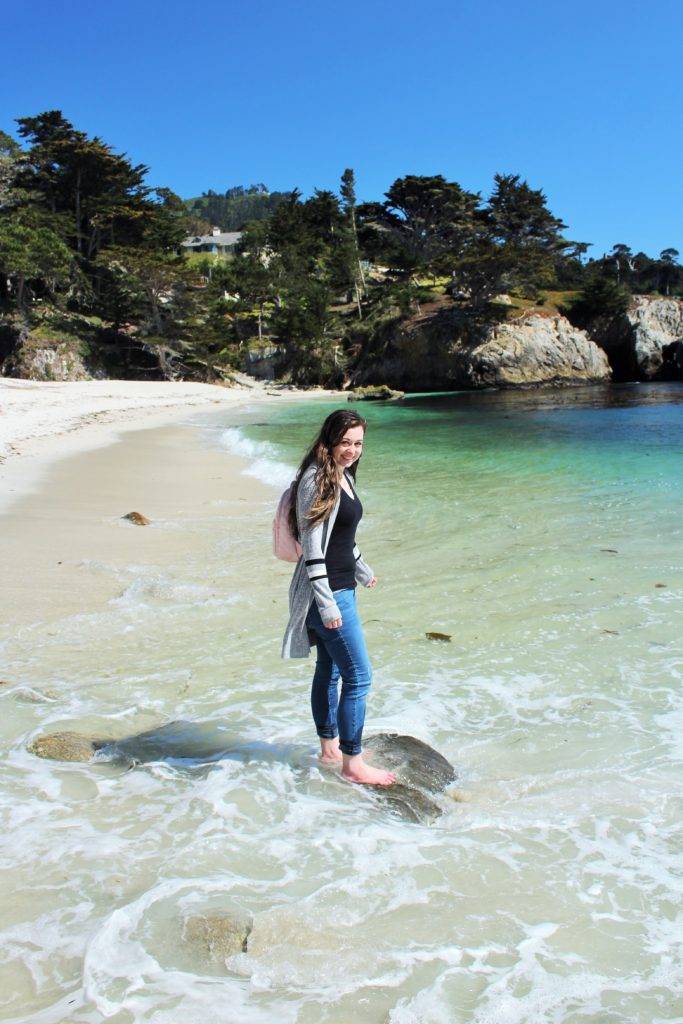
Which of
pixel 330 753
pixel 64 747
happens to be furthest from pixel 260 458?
pixel 330 753

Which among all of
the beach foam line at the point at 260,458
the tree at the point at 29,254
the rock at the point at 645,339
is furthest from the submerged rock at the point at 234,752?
the rock at the point at 645,339

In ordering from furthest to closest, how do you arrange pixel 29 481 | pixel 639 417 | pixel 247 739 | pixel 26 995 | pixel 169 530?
pixel 639 417 < pixel 29 481 < pixel 169 530 < pixel 247 739 < pixel 26 995

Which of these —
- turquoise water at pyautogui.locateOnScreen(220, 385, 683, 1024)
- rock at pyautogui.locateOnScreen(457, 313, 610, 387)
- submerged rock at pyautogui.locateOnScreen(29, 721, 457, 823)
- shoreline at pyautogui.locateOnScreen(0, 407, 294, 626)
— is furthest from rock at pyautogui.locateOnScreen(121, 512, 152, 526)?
rock at pyautogui.locateOnScreen(457, 313, 610, 387)

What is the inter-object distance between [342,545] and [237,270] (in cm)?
5547

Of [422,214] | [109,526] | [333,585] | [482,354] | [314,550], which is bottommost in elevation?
[109,526]

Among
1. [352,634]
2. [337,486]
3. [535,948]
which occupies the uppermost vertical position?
[337,486]

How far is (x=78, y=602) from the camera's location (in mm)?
5855

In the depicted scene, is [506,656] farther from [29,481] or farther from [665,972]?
[29,481]

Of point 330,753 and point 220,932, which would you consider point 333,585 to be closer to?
point 330,753

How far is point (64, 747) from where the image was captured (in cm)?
357

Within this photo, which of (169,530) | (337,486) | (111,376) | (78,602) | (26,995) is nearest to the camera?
(26,995)

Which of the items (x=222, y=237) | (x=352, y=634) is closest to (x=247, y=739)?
(x=352, y=634)

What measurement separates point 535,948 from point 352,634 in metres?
1.46

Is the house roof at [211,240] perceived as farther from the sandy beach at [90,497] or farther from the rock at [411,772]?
the rock at [411,772]
